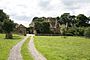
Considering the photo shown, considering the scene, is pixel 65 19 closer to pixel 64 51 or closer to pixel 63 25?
pixel 63 25

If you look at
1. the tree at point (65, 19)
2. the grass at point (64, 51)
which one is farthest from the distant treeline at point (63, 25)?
the grass at point (64, 51)

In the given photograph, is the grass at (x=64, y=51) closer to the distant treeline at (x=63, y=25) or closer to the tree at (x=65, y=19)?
the distant treeline at (x=63, y=25)

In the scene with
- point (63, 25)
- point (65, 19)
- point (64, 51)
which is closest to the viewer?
point (64, 51)

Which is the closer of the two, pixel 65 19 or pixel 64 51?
pixel 64 51

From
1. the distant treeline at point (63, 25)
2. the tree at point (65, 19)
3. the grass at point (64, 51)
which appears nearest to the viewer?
the grass at point (64, 51)

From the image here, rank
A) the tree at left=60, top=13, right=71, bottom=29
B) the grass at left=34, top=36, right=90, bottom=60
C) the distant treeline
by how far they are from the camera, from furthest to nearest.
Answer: the tree at left=60, top=13, right=71, bottom=29 → the distant treeline → the grass at left=34, top=36, right=90, bottom=60

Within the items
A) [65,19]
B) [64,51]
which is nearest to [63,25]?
[65,19]

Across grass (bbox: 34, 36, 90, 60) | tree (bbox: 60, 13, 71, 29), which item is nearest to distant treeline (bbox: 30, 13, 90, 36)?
tree (bbox: 60, 13, 71, 29)

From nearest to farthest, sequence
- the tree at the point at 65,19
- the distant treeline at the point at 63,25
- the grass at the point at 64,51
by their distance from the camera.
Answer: the grass at the point at 64,51 → the distant treeline at the point at 63,25 → the tree at the point at 65,19

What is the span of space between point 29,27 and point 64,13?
36.7 m

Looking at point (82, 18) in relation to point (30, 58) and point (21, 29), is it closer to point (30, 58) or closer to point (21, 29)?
point (21, 29)

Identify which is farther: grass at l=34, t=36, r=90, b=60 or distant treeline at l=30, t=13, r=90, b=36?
distant treeline at l=30, t=13, r=90, b=36

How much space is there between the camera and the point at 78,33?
141 meters

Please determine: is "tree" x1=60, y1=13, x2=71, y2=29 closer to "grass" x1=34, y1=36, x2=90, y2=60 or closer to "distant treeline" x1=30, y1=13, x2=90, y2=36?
"distant treeline" x1=30, y1=13, x2=90, y2=36
